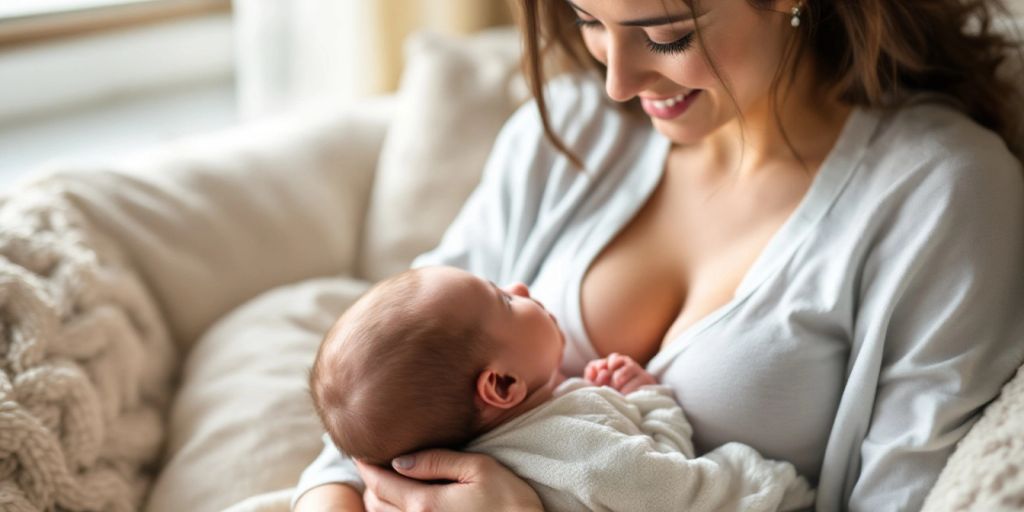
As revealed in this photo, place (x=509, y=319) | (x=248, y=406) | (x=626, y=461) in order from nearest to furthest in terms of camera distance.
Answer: (x=626, y=461) → (x=509, y=319) → (x=248, y=406)

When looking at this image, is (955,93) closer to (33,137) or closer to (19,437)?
(19,437)

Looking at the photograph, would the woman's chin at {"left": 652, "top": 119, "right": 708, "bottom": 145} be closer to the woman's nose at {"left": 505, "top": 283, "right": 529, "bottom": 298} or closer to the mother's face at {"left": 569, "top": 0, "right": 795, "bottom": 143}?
the mother's face at {"left": 569, "top": 0, "right": 795, "bottom": 143}

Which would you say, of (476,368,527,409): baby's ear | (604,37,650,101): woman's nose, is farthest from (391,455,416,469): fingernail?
(604,37,650,101): woman's nose

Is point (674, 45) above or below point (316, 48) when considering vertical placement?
above

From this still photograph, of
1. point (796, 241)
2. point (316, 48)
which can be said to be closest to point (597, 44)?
point (796, 241)

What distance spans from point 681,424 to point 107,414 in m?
0.81

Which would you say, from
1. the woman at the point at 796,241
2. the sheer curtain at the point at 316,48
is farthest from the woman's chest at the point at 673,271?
the sheer curtain at the point at 316,48

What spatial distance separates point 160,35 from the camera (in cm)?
269

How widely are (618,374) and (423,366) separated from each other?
279mm

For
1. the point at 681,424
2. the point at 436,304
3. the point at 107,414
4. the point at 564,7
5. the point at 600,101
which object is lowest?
the point at 107,414

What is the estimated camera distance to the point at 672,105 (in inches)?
50.9

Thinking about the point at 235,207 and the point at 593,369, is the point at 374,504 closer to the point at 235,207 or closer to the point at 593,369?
the point at 593,369

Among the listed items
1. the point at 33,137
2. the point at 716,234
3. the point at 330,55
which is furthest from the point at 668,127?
the point at 33,137

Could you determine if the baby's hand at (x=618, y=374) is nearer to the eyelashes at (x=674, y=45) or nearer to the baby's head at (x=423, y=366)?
the baby's head at (x=423, y=366)
